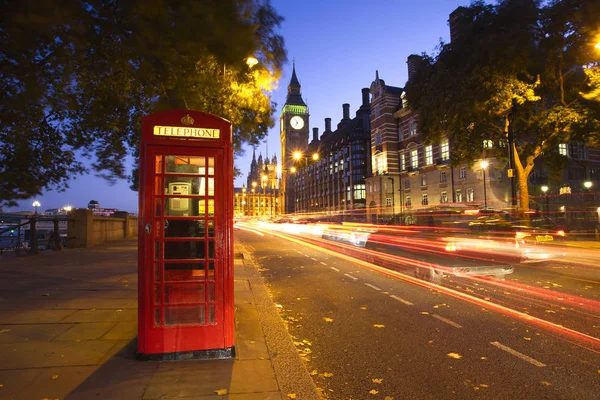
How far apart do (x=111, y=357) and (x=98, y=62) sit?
522cm

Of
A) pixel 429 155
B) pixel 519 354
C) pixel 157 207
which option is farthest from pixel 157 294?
pixel 429 155

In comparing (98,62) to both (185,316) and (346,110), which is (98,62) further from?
(346,110)

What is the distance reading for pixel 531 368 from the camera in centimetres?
471

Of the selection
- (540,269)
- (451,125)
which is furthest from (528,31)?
(540,269)

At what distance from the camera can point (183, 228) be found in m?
4.80

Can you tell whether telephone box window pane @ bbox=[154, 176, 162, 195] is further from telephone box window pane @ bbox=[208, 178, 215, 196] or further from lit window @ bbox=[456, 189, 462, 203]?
lit window @ bbox=[456, 189, 462, 203]

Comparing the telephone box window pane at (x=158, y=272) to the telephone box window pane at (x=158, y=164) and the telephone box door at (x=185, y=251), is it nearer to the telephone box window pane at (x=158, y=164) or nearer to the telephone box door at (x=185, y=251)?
the telephone box door at (x=185, y=251)

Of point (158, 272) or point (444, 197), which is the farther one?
point (444, 197)

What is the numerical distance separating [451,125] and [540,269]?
38.6 feet

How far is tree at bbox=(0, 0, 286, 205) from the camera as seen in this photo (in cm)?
462

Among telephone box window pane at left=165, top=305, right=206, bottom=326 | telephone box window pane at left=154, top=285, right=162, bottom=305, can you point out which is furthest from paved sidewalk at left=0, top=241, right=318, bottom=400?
telephone box window pane at left=154, top=285, right=162, bottom=305

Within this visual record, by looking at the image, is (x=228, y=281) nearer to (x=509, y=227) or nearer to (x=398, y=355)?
(x=398, y=355)

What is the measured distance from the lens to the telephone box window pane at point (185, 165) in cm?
475

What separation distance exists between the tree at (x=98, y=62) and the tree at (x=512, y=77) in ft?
49.7
